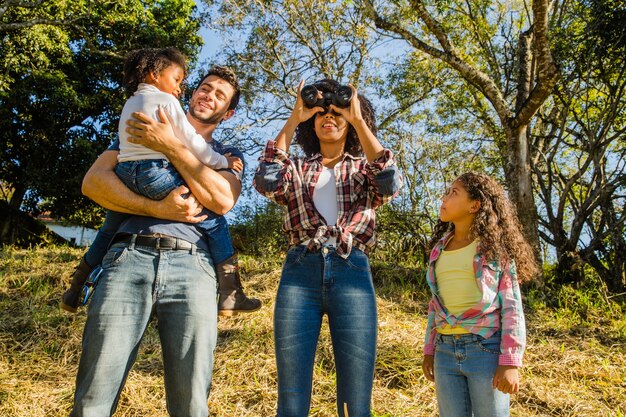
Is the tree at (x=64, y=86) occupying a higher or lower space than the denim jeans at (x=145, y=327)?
higher

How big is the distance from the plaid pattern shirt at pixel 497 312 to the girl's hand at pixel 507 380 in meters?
0.02

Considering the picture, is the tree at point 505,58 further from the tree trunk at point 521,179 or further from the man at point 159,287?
the man at point 159,287

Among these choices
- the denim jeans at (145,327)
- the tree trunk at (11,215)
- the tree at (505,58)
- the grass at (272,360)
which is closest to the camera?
the denim jeans at (145,327)

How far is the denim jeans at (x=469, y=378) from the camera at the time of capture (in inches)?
73.1

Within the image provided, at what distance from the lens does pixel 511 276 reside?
80.6 inches

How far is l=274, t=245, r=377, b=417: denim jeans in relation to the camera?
1793 millimetres

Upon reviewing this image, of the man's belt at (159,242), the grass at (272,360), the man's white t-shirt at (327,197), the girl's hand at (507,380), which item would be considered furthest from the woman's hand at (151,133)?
the grass at (272,360)

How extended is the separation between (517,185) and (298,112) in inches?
193

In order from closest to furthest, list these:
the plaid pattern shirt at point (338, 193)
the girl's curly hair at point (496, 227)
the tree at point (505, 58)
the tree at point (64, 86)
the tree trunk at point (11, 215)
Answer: the plaid pattern shirt at point (338, 193)
the girl's curly hair at point (496, 227)
the tree at point (505, 58)
the tree at point (64, 86)
the tree trunk at point (11, 215)

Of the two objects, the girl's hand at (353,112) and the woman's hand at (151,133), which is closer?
the woman's hand at (151,133)

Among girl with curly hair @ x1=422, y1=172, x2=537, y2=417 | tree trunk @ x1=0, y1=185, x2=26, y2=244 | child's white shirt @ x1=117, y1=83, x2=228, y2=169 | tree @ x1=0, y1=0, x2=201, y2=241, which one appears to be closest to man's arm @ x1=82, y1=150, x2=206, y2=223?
child's white shirt @ x1=117, y1=83, x2=228, y2=169

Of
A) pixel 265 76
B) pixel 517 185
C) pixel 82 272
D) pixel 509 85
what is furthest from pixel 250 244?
pixel 82 272

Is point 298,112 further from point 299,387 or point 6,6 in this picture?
point 6,6

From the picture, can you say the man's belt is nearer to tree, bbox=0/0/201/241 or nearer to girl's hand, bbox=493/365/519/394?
girl's hand, bbox=493/365/519/394
